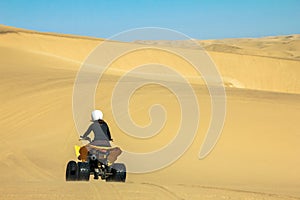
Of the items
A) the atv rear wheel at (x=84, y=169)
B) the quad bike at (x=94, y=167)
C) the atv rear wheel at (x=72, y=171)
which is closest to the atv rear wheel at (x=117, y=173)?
Answer: the quad bike at (x=94, y=167)

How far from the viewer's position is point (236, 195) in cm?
878

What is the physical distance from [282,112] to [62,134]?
8.79m

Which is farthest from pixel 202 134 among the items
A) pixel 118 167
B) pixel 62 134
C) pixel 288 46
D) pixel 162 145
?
pixel 288 46

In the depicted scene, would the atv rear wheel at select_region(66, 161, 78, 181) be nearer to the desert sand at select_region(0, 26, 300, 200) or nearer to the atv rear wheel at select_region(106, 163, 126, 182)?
the desert sand at select_region(0, 26, 300, 200)

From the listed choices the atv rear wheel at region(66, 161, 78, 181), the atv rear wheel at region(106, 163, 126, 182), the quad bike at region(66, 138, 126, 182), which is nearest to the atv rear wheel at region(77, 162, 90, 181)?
the quad bike at region(66, 138, 126, 182)

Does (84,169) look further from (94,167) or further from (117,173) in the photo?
(117,173)

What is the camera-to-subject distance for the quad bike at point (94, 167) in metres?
9.05

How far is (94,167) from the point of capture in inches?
369

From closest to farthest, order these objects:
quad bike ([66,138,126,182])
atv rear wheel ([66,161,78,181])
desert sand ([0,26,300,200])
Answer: desert sand ([0,26,300,200]) → quad bike ([66,138,126,182]) → atv rear wheel ([66,161,78,181])

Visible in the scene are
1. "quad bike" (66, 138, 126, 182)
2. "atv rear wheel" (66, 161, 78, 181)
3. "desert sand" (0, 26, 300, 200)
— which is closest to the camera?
"desert sand" (0, 26, 300, 200)

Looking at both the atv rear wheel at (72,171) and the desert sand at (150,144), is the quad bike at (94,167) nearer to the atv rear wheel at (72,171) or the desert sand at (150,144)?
the atv rear wheel at (72,171)

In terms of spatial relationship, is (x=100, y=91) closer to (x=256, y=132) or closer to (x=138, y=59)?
(x=256, y=132)

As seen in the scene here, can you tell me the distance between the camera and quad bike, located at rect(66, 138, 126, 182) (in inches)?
356

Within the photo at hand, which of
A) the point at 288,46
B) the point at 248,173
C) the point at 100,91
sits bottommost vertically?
the point at 248,173
